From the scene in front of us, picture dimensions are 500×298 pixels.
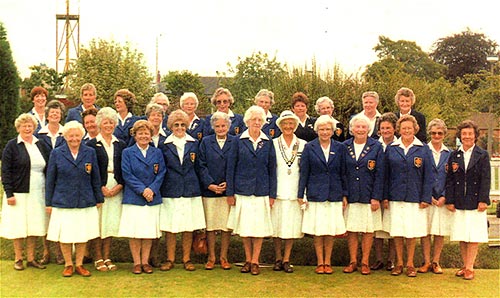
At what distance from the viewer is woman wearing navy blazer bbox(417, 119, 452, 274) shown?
288 inches

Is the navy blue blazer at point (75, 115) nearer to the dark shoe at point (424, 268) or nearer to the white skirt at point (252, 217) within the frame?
the white skirt at point (252, 217)

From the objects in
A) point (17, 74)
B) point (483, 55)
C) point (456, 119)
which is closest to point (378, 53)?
point (483, 55)

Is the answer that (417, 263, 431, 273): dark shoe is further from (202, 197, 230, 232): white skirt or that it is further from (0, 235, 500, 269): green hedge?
(202, 197, 230, 232): white skirt

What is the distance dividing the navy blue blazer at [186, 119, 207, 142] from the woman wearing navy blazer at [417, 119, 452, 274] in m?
2.88

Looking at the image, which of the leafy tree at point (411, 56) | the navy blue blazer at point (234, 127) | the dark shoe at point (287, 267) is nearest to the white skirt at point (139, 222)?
the navy blue blazer at point (234, 127)

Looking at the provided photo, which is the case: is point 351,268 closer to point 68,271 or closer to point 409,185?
point 409,185

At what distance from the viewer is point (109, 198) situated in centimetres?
728

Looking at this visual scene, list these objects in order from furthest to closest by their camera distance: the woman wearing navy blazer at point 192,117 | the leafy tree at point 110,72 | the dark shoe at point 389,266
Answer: the leafy tree at point 110,72
the woman wearing navy blazer at point 192,117
the dark shoe at point 389,266

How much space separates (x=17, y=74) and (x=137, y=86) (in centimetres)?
1071

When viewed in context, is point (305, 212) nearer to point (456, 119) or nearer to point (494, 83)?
point (494, 83)

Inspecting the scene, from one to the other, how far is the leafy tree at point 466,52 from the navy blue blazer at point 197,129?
156 feet

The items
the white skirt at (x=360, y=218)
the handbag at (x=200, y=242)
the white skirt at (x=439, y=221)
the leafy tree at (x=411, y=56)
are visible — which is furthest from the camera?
the leafy tree at (x=411, y=56)

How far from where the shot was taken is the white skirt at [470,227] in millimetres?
7078

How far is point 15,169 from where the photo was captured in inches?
283
